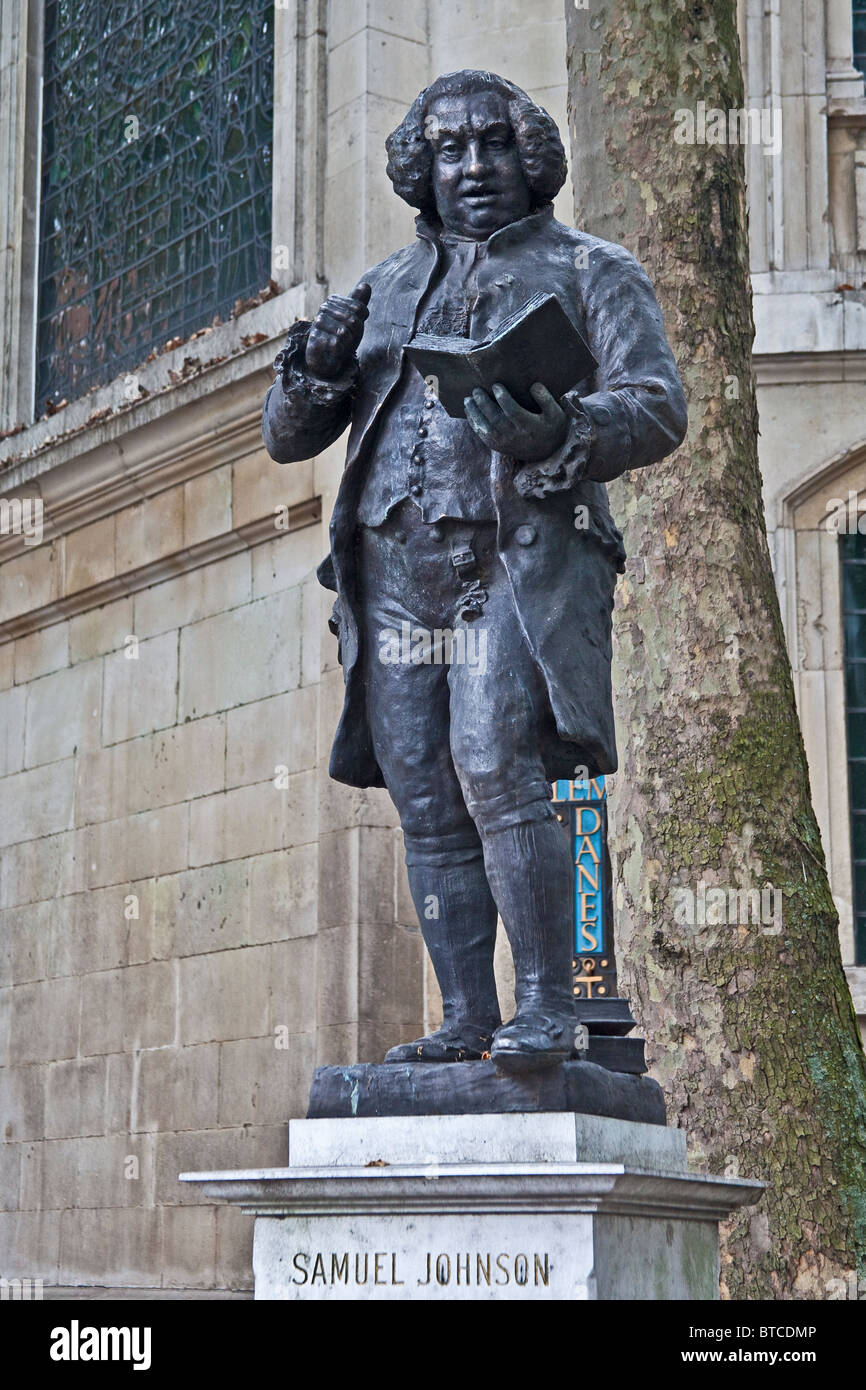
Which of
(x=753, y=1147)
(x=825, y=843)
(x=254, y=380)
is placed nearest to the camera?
(x=753, y=1147)

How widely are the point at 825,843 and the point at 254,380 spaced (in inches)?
164

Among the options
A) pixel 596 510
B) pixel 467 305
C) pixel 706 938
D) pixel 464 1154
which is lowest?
pixel 464 1154

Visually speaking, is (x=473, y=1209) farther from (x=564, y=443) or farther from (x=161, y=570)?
(x=161, y=570)

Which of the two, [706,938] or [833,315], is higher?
[833,315]

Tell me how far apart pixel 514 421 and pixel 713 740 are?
401 centimetres

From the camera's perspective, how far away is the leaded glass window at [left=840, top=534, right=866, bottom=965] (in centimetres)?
1032

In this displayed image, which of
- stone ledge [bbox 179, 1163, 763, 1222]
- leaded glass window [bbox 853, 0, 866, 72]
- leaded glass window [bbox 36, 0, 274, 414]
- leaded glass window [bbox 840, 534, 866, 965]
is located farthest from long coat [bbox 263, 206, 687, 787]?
leaded glass window [bbox 36, 0, 274, 414]

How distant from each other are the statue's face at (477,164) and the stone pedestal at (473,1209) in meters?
2.10

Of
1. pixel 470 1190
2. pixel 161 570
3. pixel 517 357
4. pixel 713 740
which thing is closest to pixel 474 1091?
pixel 470 1190

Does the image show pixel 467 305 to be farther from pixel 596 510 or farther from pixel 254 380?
pixel 254 380

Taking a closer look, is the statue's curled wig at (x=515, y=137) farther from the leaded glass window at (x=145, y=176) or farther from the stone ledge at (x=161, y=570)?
the leaded glass window at (x=145, y=176)

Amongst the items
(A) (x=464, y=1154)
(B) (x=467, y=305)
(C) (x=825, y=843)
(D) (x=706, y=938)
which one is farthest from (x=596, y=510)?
(C) (x=825, y=843)

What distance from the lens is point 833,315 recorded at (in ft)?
34.2

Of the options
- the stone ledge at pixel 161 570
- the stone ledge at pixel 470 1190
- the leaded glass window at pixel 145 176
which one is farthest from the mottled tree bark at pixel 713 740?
the leaded glass window at pixel 145 176
